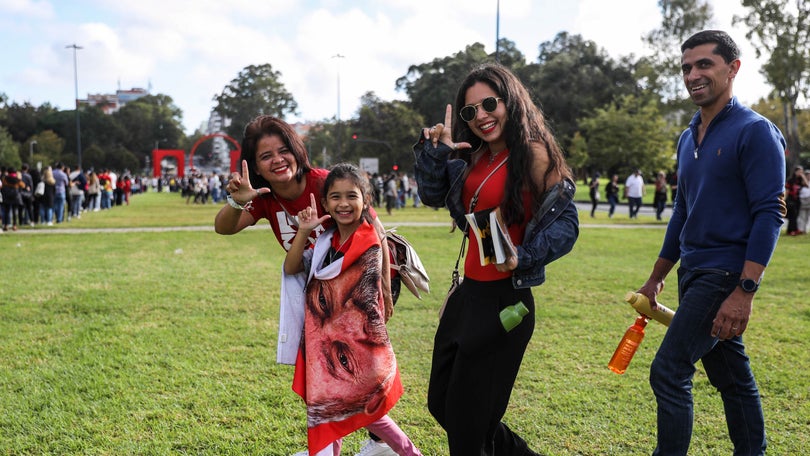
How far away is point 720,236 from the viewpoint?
2709 millimetres

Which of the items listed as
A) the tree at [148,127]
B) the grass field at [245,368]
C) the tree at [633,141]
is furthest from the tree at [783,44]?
the tree at [148,127]

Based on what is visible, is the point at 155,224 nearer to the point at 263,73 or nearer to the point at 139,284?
the point at 139,284

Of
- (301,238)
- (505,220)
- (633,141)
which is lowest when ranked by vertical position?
(301,238)

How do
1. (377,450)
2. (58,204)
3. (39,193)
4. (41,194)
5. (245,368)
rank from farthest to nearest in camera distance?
1. (58,204)
2. (41,194)
3. (39,193)
4. (245,368)
5. (377,450)

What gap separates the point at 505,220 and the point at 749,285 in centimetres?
99

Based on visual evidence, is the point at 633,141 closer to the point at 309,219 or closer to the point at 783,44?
the point at 783,44

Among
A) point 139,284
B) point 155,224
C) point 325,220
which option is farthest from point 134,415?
point 155,224

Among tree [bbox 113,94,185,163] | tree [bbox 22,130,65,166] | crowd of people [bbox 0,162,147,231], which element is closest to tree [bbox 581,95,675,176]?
crowd of people [bbox 0,162,147,231]

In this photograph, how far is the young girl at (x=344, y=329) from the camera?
9.39 ft

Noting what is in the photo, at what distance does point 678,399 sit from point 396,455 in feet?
4.64

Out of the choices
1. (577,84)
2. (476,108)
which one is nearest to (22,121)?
(577,84)

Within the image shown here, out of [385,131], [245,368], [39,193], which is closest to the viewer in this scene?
[245,368]

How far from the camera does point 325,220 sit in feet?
9.81

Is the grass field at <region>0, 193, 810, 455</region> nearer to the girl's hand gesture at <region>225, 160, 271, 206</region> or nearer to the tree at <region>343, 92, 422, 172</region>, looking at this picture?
the girl's hand gesture at <region>225, 160, 271, 206</region>
